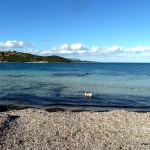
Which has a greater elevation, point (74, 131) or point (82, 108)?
point (74, 131)

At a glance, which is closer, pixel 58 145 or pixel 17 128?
pixel 58 145

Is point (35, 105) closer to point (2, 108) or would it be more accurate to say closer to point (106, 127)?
point (2, 108)

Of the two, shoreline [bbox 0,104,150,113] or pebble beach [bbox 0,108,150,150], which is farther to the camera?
shoreline [bbox 0,104,150,113]

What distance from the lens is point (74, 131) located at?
19031 millimetres

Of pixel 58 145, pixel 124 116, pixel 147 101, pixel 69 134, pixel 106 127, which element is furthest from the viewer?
pixel 147 101

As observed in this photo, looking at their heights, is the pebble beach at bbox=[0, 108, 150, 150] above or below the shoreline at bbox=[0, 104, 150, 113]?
above

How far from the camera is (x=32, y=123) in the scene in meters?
21.0

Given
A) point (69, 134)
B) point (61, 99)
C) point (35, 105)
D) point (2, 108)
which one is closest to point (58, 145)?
point (69, 134)

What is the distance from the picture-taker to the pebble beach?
16.2 metres

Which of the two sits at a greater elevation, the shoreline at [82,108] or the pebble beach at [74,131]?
the pebble beach at [74,131]

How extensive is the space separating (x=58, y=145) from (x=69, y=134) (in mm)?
2228

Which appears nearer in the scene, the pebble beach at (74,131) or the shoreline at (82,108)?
the pebble beach at (74,131)

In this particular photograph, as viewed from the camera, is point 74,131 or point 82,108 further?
point 82,108

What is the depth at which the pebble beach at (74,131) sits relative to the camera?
1623cm
